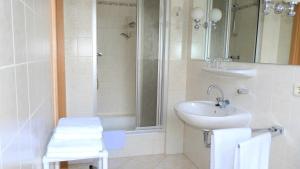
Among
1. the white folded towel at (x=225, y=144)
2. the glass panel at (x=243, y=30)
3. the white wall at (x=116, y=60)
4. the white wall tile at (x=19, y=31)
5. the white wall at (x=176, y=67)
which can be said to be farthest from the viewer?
the white wall at (x=116, y=60)

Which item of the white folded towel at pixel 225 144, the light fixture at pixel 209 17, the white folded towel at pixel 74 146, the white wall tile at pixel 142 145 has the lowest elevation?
the white wall tile at pixel 142 145

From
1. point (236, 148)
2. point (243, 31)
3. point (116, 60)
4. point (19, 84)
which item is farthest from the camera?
point (116, 60)

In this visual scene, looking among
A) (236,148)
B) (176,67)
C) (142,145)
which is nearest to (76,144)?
(236,148)

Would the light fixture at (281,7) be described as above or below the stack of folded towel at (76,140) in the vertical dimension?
above

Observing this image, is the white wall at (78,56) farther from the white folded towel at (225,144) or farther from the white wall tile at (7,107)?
the white wall tile at (7,107)

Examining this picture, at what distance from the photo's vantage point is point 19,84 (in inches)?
26.7

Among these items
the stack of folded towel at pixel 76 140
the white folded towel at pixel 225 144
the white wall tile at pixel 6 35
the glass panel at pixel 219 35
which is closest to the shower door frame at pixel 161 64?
the glass panel at pixel 219 35

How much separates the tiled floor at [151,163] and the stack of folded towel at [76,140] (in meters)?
1.41

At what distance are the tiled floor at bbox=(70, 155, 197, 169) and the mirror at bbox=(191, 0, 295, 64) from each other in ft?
4.13

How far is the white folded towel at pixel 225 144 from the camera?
148 centimetres

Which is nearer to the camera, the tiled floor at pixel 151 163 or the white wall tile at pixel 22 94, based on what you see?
the white wall tile at pixel 22 94

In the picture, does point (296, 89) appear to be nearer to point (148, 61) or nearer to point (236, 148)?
point (236, 148)

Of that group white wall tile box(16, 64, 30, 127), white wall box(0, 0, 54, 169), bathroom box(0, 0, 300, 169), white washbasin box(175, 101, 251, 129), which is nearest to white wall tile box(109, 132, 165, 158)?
bathroom box(0, 0, 300, 169)

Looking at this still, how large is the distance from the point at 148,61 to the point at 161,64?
169mm
